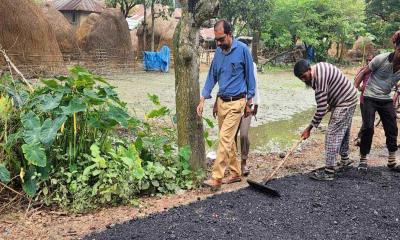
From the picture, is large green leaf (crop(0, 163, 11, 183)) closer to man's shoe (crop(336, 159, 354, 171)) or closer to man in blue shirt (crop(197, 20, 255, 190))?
man in blue shirt (crop(197, 20, 255, 190))

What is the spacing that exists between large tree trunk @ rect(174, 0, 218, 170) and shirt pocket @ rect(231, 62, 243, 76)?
0.55m

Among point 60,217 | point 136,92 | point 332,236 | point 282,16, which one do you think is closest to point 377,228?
point 332,236

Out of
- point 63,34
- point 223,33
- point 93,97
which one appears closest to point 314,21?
point 63,34

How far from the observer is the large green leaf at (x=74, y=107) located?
439 centimetres

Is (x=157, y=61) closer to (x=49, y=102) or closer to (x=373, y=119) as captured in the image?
(x=373, y=119)

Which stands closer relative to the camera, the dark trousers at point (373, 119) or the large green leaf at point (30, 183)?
the large green leaf at point (30, 183)

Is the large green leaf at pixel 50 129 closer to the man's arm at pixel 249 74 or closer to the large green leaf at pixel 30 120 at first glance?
the large green leaf at pixel 30 120

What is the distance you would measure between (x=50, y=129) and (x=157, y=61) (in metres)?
17.9

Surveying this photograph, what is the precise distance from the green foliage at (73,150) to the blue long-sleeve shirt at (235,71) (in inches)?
38.3

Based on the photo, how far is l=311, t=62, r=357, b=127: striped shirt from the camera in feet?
15.8

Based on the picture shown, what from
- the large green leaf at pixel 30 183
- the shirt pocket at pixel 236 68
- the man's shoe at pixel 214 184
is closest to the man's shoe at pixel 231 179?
the man's shoe at pixel 214 184

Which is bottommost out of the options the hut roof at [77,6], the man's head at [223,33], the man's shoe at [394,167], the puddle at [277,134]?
the puddle at [277,134]

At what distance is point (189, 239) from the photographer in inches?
135

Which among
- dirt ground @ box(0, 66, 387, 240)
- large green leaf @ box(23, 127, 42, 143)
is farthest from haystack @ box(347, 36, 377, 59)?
large green leaf @ box(23, 127, 42, 143)
